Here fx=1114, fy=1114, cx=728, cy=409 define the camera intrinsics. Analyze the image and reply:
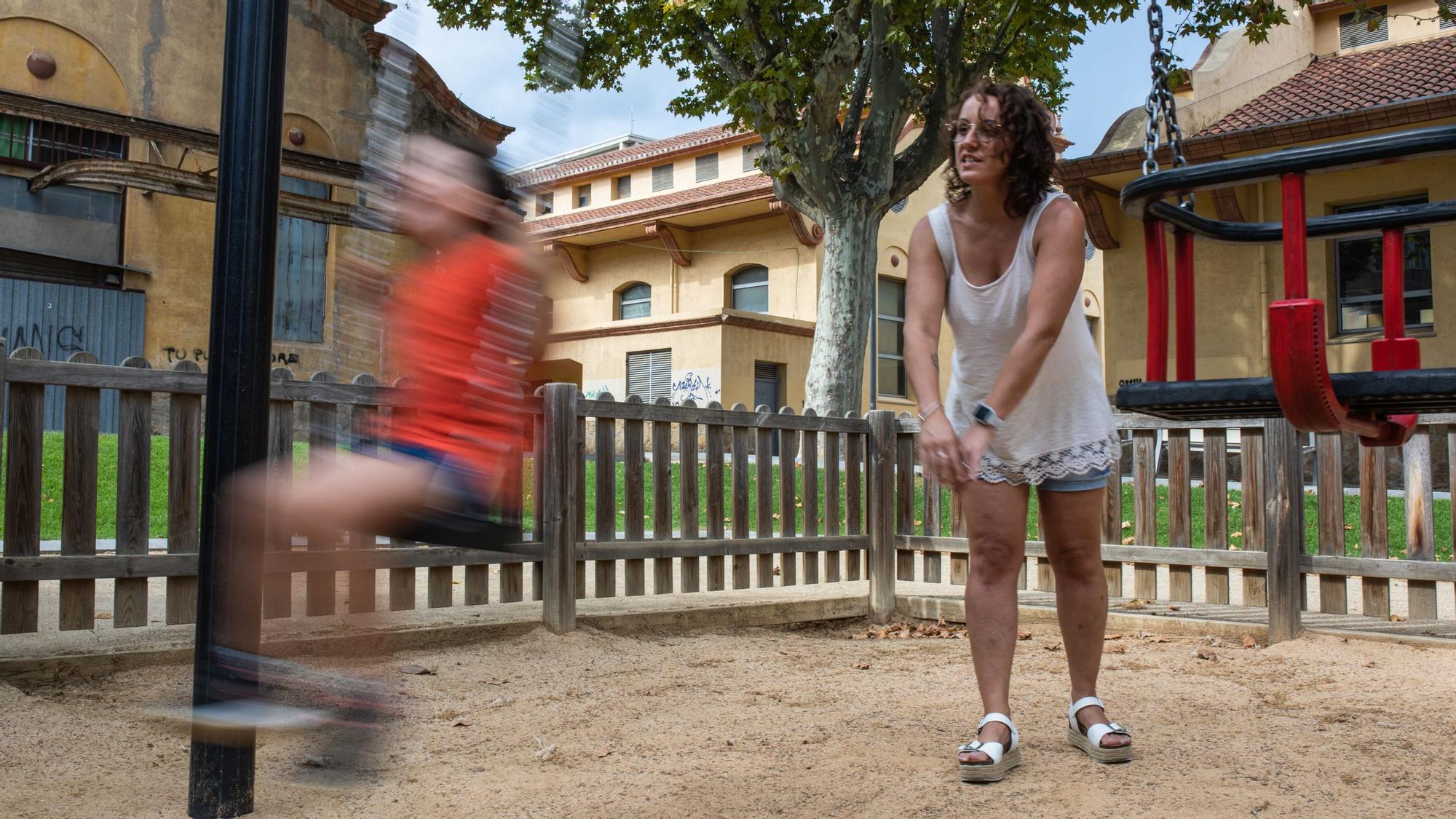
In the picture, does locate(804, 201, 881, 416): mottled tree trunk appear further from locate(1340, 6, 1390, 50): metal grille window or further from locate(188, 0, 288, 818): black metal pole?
locate(188, 0, 288, 818): black metal pole

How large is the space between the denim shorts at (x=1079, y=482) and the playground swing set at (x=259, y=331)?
0.57 m

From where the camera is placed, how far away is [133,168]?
57.3ft

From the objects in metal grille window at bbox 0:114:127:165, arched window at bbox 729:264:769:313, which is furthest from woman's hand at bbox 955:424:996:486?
arched window at bbox 729:264:769:313

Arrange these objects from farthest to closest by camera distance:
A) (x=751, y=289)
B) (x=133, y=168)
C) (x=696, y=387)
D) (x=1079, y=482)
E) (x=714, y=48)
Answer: (x=751, y=289) → (x=696, y=387) → (x=133, y=168) → (x=714, y=48) → (x=1079, y=482)

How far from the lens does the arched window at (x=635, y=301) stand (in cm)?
2897

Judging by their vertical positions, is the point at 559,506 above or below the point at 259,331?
below

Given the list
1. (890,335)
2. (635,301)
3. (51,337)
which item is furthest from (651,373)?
(51,337)

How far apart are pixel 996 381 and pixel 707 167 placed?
88.6 feet

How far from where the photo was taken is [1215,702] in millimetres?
4164

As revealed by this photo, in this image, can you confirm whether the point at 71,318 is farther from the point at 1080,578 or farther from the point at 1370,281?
the point at 1370,281

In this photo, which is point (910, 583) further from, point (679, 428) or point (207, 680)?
point (207, 680)

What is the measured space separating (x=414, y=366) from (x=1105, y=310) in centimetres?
1755

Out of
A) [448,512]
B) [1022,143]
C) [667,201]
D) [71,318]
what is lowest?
[448,512]

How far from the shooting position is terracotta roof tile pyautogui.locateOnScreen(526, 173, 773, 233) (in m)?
24.9
